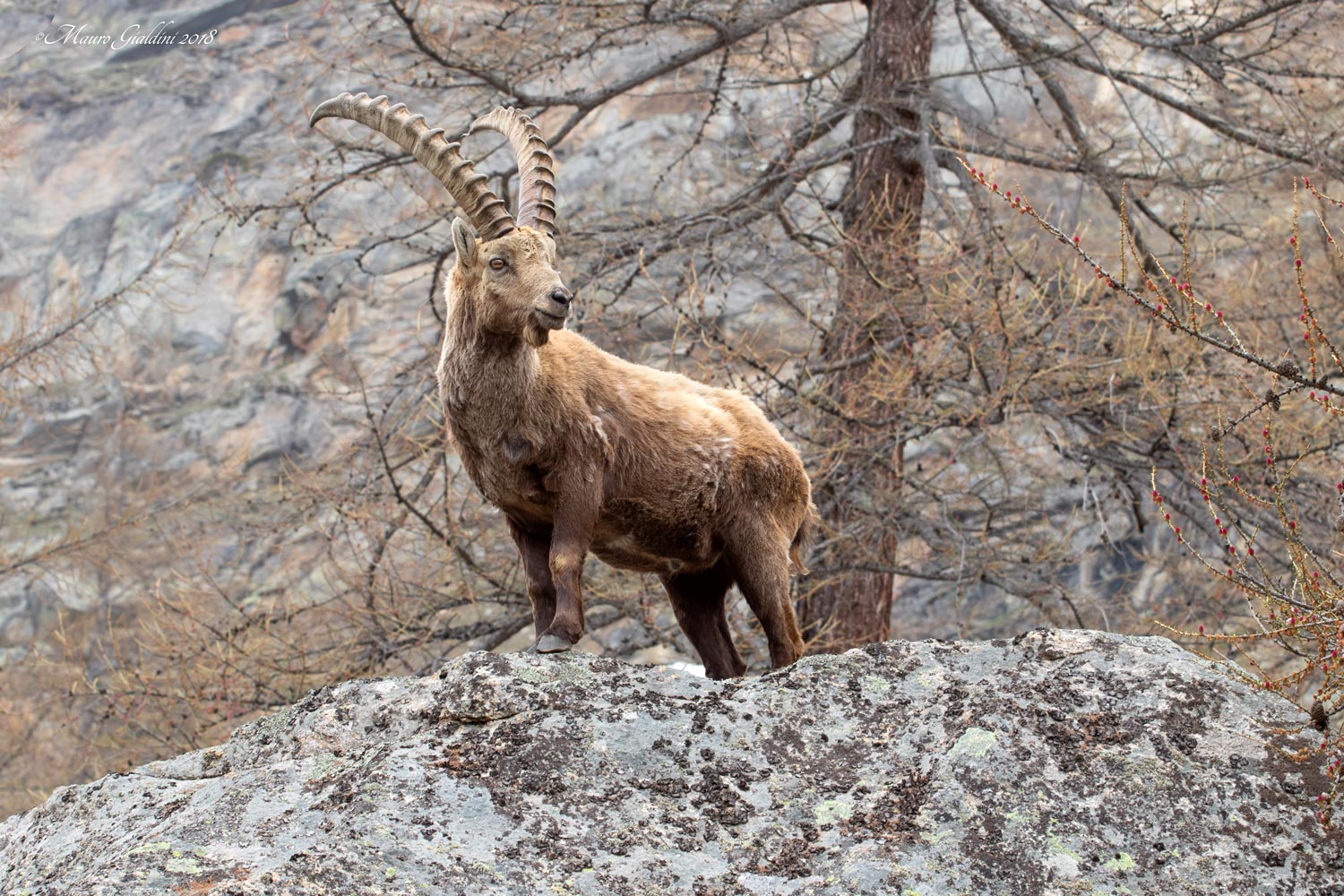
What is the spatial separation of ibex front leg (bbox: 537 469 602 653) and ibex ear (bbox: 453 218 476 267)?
895 millimetres

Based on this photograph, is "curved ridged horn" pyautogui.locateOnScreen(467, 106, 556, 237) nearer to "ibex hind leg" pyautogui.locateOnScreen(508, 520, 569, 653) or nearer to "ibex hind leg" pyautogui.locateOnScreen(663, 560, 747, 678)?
"ibex hind leg" pyautogui.locateOnScreen(508, 520, 569, 653)

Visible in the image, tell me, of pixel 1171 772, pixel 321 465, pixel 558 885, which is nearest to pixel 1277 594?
pixel 1171 772

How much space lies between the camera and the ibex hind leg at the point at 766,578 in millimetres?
5242

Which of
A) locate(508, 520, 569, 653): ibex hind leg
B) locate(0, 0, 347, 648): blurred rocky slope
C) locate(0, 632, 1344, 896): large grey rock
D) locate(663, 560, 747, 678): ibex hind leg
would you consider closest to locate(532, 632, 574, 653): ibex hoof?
locate(0, 632, 1344, 896): large grey rock

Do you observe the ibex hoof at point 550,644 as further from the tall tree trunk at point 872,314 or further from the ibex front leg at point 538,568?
the tall tree trunk at point 872,314

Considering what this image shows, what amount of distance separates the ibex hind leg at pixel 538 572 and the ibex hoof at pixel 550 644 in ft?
0.97

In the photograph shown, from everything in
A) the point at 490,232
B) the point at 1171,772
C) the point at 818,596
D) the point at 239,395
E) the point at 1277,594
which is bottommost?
the point at 239,395

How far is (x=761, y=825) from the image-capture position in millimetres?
3580

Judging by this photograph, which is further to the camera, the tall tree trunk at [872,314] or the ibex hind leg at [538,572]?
the tall tree trunk at [872,314]

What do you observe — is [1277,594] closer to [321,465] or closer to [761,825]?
[761,825]

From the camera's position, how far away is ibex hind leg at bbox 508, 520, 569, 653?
16.1 feet

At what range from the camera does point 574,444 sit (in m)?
4.80

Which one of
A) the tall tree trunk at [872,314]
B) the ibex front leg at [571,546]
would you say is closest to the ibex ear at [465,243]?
the ibex front leg at [571,546]

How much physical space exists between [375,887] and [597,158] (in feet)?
80.7
